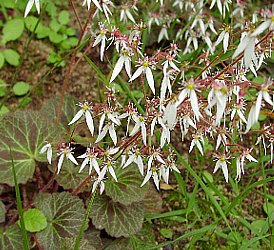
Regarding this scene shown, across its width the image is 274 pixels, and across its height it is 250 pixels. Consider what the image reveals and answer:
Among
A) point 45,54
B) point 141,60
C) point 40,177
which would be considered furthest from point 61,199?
point 45,54

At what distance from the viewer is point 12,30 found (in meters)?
3.17

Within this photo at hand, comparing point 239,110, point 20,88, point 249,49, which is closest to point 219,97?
point 249,49

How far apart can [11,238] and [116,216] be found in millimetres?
439

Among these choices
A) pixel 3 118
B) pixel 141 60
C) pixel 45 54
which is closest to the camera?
pixel 141 60

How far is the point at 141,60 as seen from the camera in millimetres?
1705

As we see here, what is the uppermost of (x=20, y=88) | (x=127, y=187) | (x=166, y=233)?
(x=20, y=88)

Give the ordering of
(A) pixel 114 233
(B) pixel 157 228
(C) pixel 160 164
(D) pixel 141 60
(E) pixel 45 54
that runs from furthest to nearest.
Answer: (E) pixel 45 54, (B) pixel 157 228, (A) pixel 114 233, (C) pixel 160 164, (D) pixel 141 60

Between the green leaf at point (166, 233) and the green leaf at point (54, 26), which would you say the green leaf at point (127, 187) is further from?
the green leaf at point (54, 26)

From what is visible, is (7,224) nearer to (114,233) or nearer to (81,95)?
(114,233)

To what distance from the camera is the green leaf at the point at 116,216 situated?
7.38 feet

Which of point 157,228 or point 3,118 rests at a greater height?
point 3,118

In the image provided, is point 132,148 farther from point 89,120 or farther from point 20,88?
point 20,88

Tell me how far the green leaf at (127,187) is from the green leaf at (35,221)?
28 centimetres

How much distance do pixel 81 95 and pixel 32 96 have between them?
28 cm
